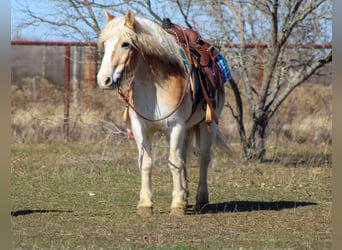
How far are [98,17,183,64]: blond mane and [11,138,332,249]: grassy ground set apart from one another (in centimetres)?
165

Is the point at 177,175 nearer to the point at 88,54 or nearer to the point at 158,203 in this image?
the point at 158,203

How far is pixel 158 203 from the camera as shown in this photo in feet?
27.9

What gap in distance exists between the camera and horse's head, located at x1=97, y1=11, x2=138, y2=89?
6.74m

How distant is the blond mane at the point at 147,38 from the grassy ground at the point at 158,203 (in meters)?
1.65

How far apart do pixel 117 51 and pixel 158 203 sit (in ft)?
7.61

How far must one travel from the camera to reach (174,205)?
7488 millimetres

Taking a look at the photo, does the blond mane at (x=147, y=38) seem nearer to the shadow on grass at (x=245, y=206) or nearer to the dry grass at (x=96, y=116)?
the shadow on grass at (x=245, y=206)

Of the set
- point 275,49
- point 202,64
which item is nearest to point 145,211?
point 202,64

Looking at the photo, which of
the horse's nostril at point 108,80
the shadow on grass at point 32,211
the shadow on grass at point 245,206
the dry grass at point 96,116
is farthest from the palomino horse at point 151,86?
the dry grass at point 96,116

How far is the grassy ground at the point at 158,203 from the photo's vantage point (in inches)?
243

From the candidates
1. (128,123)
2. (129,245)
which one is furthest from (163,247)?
(128,123)

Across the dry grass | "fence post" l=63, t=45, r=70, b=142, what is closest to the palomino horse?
the dry grass

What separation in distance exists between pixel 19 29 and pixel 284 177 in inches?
195

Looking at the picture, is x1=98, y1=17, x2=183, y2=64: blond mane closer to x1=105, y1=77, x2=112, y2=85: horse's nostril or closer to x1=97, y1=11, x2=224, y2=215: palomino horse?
x1=97, y1=11, x2=224, y2=215: palomino horse
